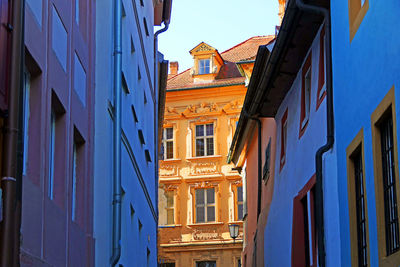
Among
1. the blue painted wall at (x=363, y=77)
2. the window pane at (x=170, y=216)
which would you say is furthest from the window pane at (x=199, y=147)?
the blue painted wall at (x=363, y=77)

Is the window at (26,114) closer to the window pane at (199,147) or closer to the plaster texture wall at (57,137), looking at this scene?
the plaster texture wall at (57,137)

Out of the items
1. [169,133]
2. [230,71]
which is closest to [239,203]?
[169,133]

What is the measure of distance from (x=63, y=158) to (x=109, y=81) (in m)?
3.91

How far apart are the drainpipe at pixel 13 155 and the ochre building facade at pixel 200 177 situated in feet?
99.8

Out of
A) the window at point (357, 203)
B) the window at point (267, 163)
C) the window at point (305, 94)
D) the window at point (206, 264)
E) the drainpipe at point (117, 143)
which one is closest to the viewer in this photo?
the window at point (357, 203)

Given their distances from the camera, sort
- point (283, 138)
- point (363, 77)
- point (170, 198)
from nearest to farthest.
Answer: point (363, 77) < point (283, 138) < point (170, 198)

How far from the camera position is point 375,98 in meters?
9.04

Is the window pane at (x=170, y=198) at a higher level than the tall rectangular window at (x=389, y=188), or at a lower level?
higher

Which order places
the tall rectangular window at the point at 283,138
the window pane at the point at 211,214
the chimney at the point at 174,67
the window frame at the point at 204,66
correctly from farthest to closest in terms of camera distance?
the chimney at the point at 174,67 → the window frame at the point at 204,66 → the window pane at the point at 211,214 → the tall rectangular window at the point at 283,138

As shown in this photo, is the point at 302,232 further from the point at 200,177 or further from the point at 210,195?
the point at 200,177

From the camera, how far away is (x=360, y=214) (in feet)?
33.9

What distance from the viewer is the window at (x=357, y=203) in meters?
10.2

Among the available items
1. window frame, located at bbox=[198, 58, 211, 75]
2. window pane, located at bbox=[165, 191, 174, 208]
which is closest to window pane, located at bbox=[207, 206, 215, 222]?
window pane, located at bbox=[165, 191, 174, 208]

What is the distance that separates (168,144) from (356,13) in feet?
98.9
